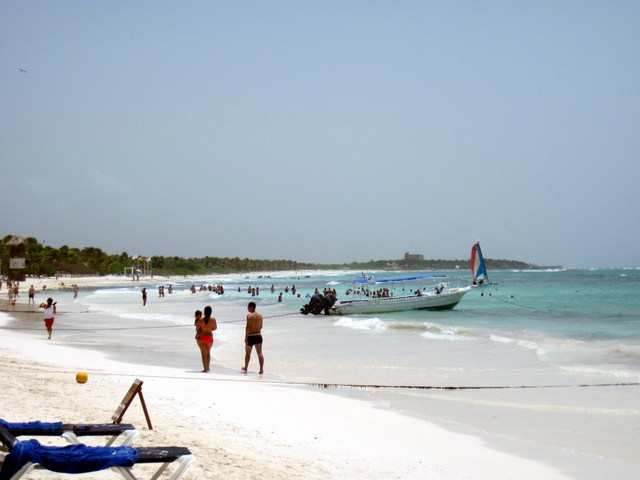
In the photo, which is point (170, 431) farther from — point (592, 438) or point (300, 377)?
point (300, 377)

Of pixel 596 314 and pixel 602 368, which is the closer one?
pixel 602 368

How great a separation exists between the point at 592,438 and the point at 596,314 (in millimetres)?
33295

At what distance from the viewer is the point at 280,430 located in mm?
7953

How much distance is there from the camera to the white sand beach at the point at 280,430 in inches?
249

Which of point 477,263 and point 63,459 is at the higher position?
point 477,263

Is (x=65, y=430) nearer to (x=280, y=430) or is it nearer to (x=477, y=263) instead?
(x=280, y=430)

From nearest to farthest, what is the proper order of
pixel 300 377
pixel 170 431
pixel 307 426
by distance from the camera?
pixel 170 431 < pixel 307 426 < pixel 300 377

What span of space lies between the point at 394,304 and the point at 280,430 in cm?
3264

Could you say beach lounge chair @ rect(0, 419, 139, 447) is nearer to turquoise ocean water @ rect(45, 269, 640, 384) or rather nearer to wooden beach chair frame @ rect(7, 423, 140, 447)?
wooden beach chair frame @ rect(7, 423, 140, 447)

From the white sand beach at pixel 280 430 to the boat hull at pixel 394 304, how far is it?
27767 millimetres

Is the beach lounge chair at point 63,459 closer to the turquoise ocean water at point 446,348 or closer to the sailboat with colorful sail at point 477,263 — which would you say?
the turquoise ocean water at point 446,348

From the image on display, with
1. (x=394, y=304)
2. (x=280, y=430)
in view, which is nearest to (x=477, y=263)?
(x=394, y=304)

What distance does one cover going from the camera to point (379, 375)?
1419 centimetres

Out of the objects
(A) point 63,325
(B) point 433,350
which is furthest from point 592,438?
(A) point 63,325
